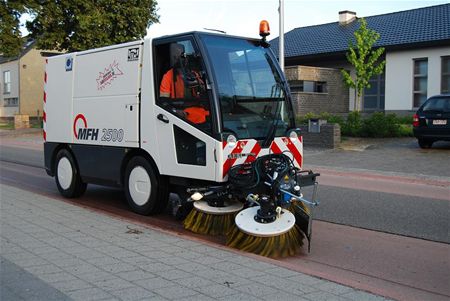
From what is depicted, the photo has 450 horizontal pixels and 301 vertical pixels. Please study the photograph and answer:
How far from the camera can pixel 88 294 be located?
4.17m

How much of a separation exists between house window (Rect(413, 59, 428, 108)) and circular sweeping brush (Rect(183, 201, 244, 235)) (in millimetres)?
22198

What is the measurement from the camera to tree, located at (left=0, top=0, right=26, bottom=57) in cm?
2728

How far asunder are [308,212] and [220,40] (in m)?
2.55

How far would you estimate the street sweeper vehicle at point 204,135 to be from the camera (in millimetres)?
6020

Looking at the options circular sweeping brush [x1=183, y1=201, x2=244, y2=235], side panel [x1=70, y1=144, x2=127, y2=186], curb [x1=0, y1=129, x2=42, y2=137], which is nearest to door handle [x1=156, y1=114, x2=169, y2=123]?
side panel [x1=70, y1=144, x2=127, y2=186]

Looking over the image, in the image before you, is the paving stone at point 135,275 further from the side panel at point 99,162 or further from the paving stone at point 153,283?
the side panel at point 99,162

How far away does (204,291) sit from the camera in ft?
14.1

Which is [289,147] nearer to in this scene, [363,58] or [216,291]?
[216,291]

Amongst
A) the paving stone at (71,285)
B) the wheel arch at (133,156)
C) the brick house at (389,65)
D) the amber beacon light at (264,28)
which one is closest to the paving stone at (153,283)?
the paving stone at (71,285)

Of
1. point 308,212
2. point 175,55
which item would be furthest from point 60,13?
point 308,212

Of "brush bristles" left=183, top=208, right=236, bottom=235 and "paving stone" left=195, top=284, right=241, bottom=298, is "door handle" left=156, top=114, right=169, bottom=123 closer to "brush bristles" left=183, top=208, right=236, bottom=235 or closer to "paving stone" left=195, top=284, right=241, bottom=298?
"brush bristles" left=183, top=208, right=236, bottom=235

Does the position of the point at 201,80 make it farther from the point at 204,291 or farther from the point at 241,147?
the point at 204,291

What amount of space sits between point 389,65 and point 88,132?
2197 centimetres

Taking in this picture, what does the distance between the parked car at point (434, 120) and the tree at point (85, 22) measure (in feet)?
58.4
